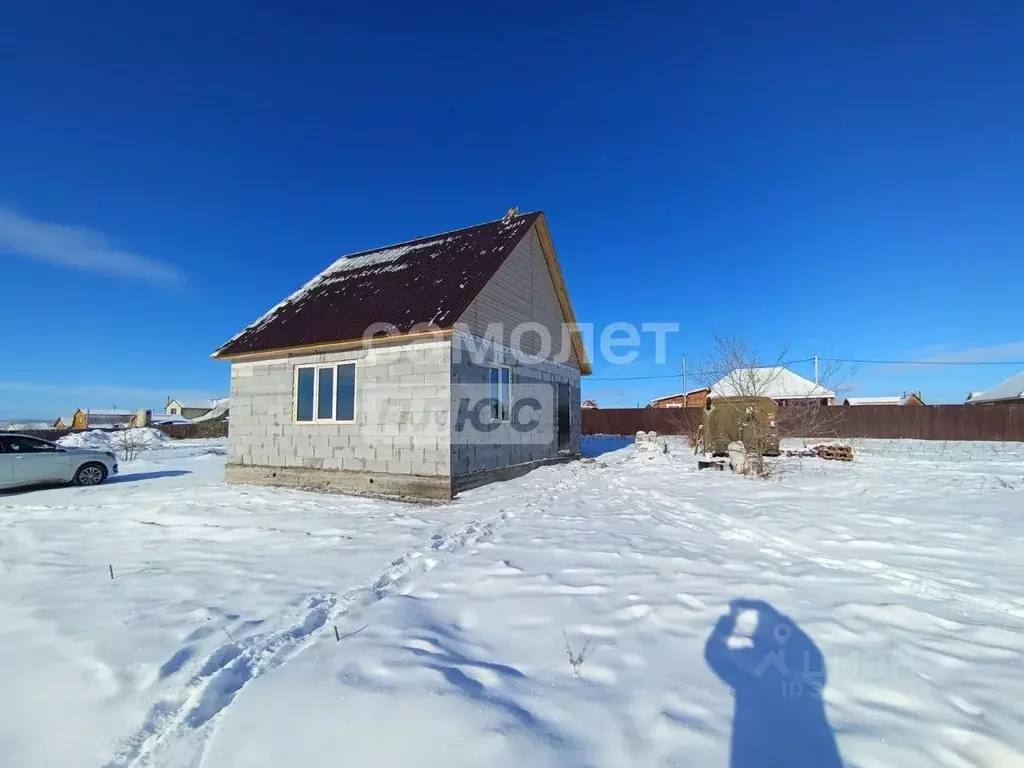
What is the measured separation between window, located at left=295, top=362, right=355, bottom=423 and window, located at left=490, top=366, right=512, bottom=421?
2991 mm

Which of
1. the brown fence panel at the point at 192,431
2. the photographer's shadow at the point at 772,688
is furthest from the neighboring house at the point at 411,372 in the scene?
the brown fence panel at the point at 192,431

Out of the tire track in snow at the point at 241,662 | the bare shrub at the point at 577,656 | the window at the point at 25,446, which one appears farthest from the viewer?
the window at the point at 25,446

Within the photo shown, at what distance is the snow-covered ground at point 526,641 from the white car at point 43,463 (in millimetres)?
5318

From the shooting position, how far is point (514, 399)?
12188mm

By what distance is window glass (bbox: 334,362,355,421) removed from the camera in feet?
35.1

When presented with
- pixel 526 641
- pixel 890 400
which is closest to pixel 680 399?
pixel 890 400

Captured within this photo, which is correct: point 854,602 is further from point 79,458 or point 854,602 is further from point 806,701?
point 79,458

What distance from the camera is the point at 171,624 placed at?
4098 millimetres

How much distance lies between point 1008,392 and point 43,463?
5159 cm

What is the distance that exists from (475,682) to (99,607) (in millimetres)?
3718

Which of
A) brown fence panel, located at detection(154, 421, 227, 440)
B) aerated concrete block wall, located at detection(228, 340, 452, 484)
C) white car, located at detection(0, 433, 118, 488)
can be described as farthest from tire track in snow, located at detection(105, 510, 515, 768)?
brown fence panel, located at detection(154, 421, 227, 440)

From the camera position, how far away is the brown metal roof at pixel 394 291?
1048cm

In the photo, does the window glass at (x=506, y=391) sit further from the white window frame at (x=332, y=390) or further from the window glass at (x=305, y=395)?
the window glass at (x=305, y=395)

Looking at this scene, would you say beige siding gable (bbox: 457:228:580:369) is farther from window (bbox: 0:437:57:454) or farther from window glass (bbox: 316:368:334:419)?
window (bbox: 0:437:57:454)
